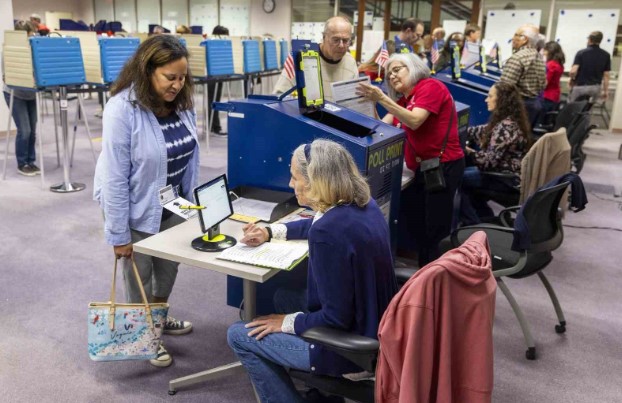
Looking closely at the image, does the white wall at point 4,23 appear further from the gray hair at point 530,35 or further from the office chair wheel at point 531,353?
the office chair wheel at point 531,353

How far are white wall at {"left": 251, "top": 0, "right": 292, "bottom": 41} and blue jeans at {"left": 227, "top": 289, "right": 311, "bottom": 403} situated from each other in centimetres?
1101

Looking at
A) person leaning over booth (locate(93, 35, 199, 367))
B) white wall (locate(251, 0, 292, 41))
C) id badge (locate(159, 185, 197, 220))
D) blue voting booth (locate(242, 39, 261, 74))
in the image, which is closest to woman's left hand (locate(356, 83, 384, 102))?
person leaning over booth (locate(93, 35, 199, 367))

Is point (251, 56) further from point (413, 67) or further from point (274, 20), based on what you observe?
point (274, 20)

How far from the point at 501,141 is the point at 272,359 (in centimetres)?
253

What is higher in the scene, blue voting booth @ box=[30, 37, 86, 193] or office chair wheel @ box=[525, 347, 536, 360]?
blue voting booth @ box=[30, 37, 86, 193]

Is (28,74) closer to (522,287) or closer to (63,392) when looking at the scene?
(63,392)

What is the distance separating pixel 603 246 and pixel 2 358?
3963 mm

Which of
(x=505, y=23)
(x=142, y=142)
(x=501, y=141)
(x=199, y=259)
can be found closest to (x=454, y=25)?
(x=505, y=23)

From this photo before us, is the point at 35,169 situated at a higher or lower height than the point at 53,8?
lower

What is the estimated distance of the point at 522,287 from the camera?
329 cm

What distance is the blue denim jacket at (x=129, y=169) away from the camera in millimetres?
1940

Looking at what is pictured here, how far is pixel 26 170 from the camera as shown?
530 centimetres

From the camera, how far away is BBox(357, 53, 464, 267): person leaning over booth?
282 centimetres

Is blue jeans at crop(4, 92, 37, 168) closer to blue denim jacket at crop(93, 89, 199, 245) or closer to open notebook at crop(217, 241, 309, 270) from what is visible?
blue denim jacket at crop(93, 89, 199, 245)
